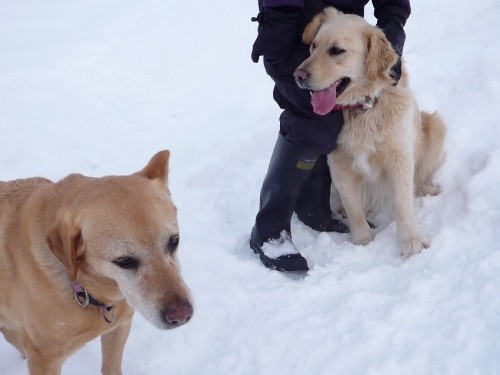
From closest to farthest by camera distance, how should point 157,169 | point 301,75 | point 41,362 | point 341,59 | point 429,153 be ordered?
point 41,362, point 157,169, point 301,75, point 341,59, point 429,153

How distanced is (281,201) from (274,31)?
1090mm

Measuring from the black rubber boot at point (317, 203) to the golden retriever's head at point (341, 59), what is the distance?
696 mm

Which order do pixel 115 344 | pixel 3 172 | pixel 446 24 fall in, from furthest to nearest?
pixel 446 24 → pixel 3 172 → pixel 115 344

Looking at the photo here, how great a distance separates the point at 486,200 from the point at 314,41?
1.48 meters

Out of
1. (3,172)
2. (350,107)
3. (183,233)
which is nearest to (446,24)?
(350,107)

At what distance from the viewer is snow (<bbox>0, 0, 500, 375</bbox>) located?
2.55m

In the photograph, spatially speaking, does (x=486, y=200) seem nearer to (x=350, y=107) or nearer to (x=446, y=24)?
(x=350, y=107)

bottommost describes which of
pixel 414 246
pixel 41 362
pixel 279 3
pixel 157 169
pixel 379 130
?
pixel 414 246

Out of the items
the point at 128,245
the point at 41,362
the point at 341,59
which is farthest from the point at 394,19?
the point at 41,362

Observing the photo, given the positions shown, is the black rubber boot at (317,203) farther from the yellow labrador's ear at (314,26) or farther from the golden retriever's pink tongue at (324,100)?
the yellow labrador's ear at (314,26)

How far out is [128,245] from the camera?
6.31 ft

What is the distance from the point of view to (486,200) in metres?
3.18

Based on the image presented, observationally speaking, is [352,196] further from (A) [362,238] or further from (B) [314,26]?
(B) [314,26]

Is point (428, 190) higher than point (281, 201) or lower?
lower
